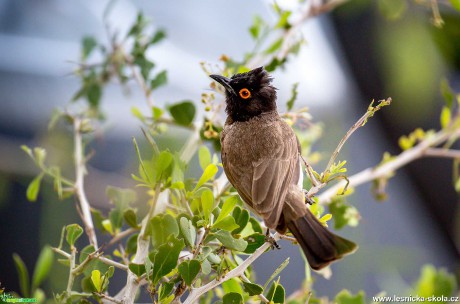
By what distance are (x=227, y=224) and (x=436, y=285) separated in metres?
0.60

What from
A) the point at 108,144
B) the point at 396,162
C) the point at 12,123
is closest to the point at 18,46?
the point at 12,123

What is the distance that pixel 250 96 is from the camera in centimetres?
158

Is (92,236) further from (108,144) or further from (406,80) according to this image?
(108,144)

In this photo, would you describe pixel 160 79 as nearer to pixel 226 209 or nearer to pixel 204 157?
pixel 204 157

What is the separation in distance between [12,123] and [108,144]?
1.79 ft

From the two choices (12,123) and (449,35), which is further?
(12,123)

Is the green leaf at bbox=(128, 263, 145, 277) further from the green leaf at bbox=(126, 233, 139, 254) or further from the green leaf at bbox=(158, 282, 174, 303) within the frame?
the green leaf at bbox=(126, 233, 139, 254)

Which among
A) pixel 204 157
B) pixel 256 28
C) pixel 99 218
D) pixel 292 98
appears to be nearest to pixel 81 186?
pixel 99 218

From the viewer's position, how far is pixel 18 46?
12.1 ft

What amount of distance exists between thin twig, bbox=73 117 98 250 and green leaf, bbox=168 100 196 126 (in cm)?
25

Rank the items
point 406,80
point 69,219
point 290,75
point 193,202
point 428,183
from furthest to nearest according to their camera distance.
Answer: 1. point 290,75
2. point 428,183
3. point 406,80
4. point 69,219
5. point 193,202

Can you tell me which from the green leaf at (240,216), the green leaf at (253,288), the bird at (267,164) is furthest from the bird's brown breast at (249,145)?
the green leaf at (253,288)

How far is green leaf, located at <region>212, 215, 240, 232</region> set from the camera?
3.60 feet

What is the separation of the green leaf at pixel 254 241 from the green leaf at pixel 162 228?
14 centimetres
